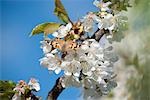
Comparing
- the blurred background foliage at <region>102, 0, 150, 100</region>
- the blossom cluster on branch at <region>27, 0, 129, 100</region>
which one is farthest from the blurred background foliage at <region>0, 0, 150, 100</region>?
the blossom cluster on branch at <region>27, 0, 129, 100</region>

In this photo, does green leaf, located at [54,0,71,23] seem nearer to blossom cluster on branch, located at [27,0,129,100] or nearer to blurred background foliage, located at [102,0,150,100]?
blossom cluster on branch, located at [27,0,129,100]

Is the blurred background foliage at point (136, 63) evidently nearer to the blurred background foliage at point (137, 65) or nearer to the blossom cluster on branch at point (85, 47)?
the blurred background foliage at point (137, 65)

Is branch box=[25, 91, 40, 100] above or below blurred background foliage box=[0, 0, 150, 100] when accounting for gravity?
below

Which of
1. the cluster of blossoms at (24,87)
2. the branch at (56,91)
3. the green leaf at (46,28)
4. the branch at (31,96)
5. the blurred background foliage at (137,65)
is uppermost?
the blurred background foliage at (137,65)

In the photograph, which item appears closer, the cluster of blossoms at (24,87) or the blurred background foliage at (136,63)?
the cluster of blossoms at (24,87)

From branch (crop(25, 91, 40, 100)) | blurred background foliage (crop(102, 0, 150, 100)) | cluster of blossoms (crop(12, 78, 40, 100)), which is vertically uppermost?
blurred background foliage (crop(102, 0, 150, 100))

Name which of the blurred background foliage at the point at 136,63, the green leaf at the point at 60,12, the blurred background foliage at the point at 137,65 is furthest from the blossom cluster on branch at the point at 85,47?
the blurred background foliage at the point at 137,65
